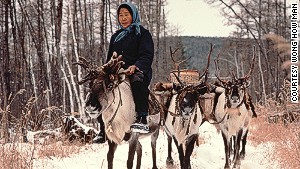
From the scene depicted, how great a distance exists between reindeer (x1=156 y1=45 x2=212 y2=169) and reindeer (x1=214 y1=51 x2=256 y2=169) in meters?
1.46

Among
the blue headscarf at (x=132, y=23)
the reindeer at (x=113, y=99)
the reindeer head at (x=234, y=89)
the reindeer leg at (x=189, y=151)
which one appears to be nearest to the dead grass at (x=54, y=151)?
the reindeer at (x=113, y=99)

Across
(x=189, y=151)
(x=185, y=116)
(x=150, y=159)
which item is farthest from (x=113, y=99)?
(x=150, y=159)

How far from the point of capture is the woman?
201 inches

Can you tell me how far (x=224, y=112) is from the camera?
847 centimetres

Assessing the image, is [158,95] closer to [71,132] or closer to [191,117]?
[191,117]

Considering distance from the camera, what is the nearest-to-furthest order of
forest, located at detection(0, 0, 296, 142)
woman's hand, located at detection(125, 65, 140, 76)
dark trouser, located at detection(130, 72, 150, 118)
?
woman's hand, located at detection(125, 65, 140, 76) → dark trouser, located at detection(130, 72, 150, 118) → forest, located at detection(0, 0, 296, 142)

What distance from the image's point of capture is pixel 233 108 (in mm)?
8391

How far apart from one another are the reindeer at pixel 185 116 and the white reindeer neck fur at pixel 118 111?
1.17 metres

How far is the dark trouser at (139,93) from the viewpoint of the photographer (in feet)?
16.7

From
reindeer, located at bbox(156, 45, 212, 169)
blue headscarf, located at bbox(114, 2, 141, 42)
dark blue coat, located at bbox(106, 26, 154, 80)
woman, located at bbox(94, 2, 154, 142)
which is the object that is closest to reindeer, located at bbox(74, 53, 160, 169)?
woman, located at bbox(94, 2, 154, 142)

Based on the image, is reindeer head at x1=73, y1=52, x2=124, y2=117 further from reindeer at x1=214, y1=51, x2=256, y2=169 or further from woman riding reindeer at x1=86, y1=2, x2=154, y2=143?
reindeer at x1=214, y1=51, x2=256, y2=169

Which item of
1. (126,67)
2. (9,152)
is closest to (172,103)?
(126,67)

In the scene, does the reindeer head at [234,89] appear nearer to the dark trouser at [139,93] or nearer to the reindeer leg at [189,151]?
the reindeer leg at [189,151]

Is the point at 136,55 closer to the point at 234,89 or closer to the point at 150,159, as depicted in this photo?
the point at 234,89
